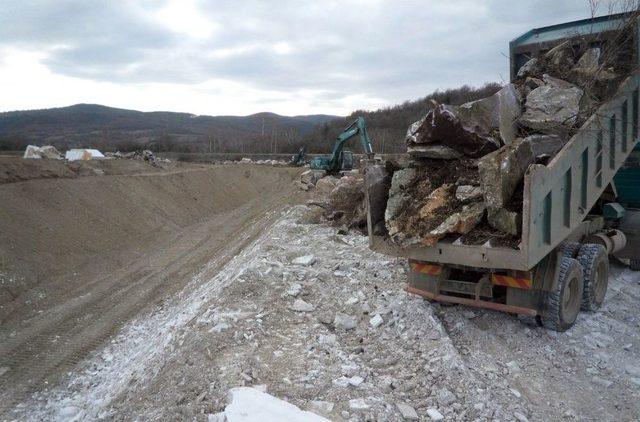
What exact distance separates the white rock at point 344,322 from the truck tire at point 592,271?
2717 mm

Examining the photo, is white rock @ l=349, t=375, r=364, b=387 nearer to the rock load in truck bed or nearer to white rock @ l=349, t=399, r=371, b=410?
white rock @ l=349, t=399, r=371, b=410

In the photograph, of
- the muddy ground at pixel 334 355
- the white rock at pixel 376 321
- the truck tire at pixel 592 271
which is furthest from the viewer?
the truck tire at pixel 592 271

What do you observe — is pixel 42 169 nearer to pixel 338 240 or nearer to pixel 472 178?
pixel 338 240

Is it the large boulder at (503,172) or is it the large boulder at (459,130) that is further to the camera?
the large boulder at (459,130)

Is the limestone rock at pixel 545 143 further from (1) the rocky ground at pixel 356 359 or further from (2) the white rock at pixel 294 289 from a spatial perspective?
(2) the white rock at pixel 294 289

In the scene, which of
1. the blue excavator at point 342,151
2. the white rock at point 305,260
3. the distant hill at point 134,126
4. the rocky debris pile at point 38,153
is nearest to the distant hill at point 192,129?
the distant hill at point 134,126

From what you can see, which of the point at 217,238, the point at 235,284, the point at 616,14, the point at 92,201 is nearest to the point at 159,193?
the point at 92,201

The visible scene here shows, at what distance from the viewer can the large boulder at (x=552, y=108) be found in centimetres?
512

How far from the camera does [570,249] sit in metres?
5.62

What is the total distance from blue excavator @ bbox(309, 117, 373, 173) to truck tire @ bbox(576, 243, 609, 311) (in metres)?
9.16

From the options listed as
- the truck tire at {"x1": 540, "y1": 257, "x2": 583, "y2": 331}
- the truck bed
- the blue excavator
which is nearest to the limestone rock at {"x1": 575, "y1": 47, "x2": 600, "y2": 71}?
the truck bed

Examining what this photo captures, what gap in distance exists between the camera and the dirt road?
6.99 m

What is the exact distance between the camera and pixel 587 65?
598cm

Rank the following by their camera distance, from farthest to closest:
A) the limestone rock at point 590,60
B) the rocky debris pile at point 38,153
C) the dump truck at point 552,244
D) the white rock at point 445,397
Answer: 1. the rocky debris pile at point 38,153
2. the limestone rock at point 590,60
3. the dump truck at point 552,244
4. the white rock at point 445,397
